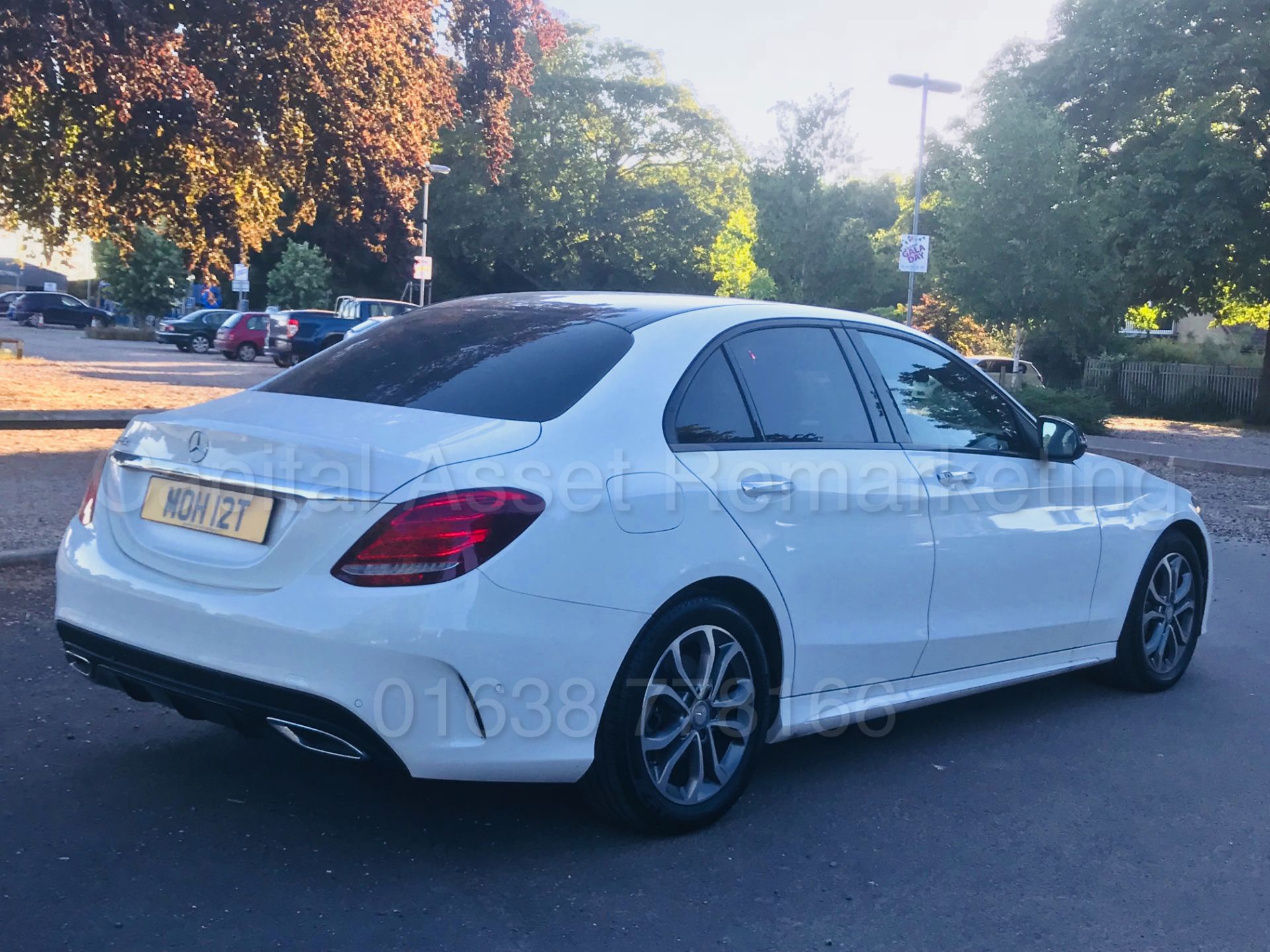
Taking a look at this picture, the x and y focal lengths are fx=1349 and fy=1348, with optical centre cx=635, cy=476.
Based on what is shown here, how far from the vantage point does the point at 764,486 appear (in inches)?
167

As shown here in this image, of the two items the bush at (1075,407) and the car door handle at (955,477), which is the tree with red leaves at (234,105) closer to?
the bush at (1075,407)

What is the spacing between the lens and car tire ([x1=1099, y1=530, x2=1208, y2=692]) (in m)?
6.04

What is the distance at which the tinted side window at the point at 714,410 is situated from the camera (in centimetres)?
418

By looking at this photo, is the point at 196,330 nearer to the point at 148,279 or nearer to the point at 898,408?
the point at 148,279

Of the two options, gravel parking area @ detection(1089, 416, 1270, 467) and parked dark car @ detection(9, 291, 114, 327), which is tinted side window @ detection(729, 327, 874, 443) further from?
parked dark car @ detection(9, 291, 114, 327)

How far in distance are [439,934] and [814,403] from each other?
7.23ft

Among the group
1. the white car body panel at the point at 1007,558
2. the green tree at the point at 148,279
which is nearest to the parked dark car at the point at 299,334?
the green tree at the point at 148,279

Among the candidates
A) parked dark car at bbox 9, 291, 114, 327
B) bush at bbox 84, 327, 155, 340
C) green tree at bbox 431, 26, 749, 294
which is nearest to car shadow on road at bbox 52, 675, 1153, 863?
bush at bbox 84, 327, 155, 340

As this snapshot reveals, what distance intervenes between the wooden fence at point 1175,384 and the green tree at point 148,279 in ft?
118

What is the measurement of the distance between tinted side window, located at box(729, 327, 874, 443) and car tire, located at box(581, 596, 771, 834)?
750 mm

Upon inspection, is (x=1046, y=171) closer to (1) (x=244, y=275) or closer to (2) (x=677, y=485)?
(2) (x=677, y=485)

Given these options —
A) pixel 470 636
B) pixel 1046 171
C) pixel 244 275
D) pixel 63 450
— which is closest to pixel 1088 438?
pixel 1046 171

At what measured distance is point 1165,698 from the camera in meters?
6.18

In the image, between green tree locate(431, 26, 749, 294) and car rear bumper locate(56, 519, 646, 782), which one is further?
green tree locate(431, 26, 749, 294)
